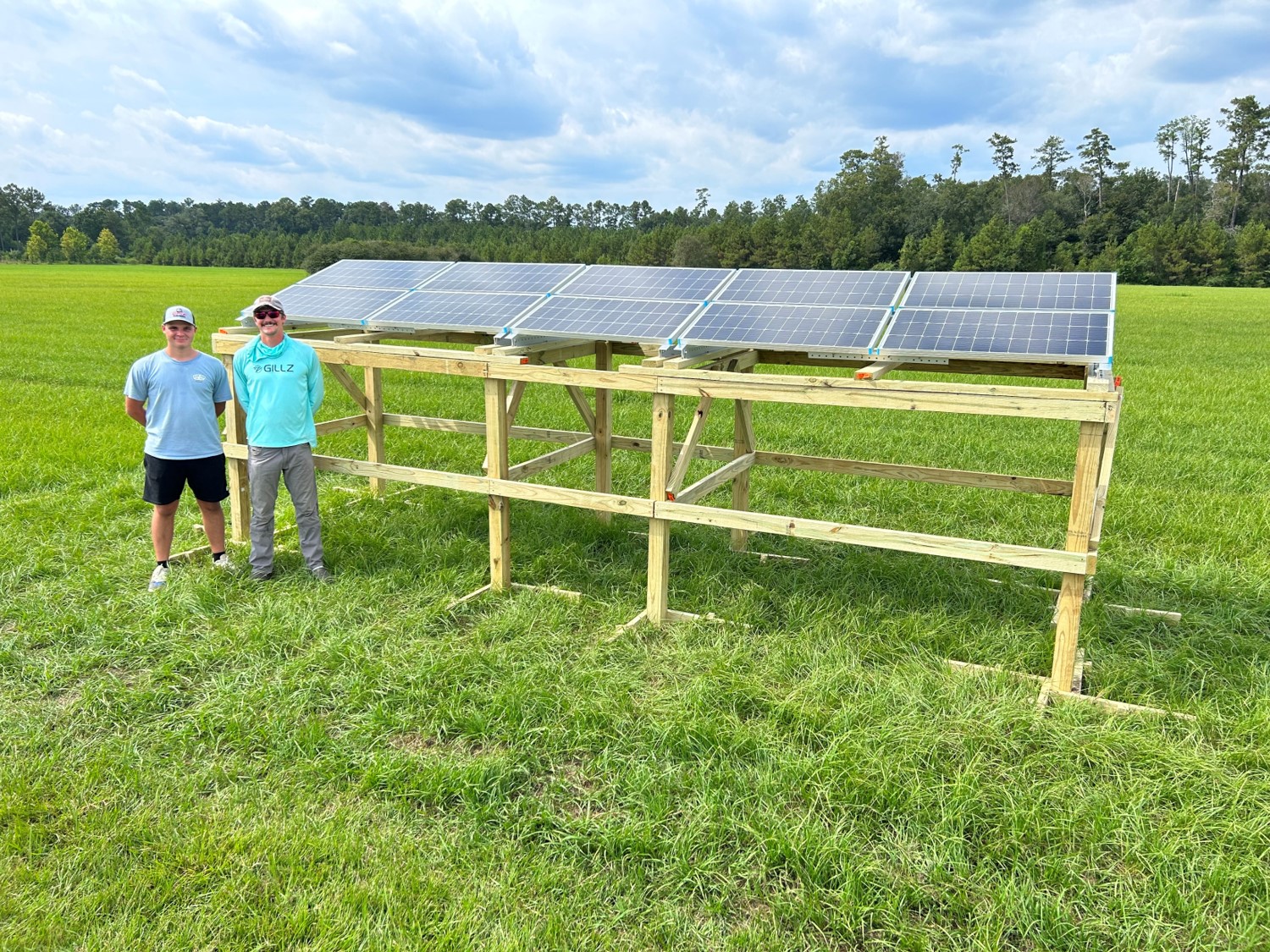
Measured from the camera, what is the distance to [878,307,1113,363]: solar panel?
→ 5484 mm

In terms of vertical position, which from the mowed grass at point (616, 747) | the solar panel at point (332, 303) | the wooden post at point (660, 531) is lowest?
the mowed grass at point (616, 747)

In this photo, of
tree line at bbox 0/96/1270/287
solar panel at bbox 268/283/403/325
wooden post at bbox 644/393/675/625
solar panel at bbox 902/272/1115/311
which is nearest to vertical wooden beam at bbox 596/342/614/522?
wooden post at bbox 644/393/675/625

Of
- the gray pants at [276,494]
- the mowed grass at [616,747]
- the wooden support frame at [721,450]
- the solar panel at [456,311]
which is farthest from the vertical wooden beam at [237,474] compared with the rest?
the solar panel at [456,311]

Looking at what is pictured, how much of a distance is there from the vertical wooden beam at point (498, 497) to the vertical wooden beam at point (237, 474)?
2372 mm

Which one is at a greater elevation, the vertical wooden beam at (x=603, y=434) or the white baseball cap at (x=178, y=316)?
the white baseball cap at (x=178, y=316)

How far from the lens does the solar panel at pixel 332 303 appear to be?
27.4ft

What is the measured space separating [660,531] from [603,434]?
2.49 metres

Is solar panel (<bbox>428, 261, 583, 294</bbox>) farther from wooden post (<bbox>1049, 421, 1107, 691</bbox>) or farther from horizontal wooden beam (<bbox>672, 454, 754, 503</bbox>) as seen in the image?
wooden post (<bbox>1049, 421, 1107, 691</bbox>)

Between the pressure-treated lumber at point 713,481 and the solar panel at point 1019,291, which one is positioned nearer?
the pressure-treated lumber at point 713,481

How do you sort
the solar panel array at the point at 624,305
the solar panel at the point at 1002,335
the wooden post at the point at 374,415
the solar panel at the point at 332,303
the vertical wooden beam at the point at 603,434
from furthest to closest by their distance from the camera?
the wooden post at the point at 374,415
the solar panel at the point at 332,303
the vertical wooden beam at the point at 603,434
the solar panel array at the point at 624,305
the solar panel at the point at 1002,335

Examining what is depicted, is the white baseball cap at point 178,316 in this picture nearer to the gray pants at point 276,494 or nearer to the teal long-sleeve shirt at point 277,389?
the teal long-sleeve shirt at point 277,389

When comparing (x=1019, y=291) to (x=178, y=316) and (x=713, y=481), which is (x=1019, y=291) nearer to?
(x=713, y=481)

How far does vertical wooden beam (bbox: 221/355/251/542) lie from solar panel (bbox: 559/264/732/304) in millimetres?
3133

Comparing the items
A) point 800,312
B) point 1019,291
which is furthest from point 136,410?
point 1019,291
